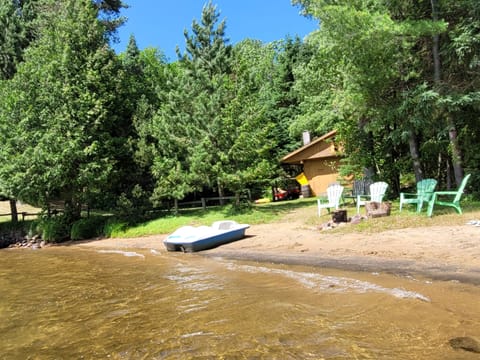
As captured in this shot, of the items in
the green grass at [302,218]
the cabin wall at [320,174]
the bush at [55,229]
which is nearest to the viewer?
the green grass at [302,218]

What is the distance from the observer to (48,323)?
224 inches

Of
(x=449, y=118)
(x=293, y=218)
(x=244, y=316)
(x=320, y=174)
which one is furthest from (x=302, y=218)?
(x=320, y=174)

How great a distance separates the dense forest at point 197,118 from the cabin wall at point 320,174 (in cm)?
446

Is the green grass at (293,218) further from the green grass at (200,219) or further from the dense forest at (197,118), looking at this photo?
the dense forest at (197,118)

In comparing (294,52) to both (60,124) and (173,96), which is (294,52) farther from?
(60,124)

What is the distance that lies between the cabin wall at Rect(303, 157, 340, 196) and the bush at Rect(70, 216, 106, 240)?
13.0 meters

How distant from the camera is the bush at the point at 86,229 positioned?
17625 millimetres

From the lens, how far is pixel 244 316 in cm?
517

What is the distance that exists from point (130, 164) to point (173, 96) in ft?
13.0

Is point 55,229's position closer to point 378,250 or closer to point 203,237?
point 203,237

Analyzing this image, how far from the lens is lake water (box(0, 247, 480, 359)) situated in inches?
159

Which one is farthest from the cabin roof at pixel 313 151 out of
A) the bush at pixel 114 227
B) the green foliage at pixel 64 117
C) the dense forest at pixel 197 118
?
the bush at pixel 114 227

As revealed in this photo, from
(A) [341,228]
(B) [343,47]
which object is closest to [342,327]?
(A) [341,228]

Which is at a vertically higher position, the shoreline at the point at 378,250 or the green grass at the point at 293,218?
the green grass at the point at 293,218
